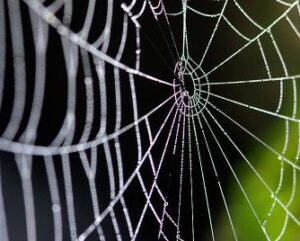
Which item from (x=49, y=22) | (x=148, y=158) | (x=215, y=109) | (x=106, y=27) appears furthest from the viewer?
(x=215, y=109)

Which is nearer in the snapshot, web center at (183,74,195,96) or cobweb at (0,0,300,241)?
cobweb at (0,0,300,241)

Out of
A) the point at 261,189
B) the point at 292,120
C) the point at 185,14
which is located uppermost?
the point at 185,14

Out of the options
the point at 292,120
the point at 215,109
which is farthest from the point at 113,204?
the point at 292,120

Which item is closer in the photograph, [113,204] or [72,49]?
[72,49]

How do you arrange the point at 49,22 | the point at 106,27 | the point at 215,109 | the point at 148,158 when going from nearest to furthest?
1. the point at 49,22
2. the point at 106,27
3. the point at 148,158
4. the point at 215,109

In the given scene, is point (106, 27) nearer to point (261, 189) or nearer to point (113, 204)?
point (113, 204)

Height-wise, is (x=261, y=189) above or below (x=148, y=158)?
below

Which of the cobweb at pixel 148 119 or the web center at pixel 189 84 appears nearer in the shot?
the cobweb at pixel 148 119
